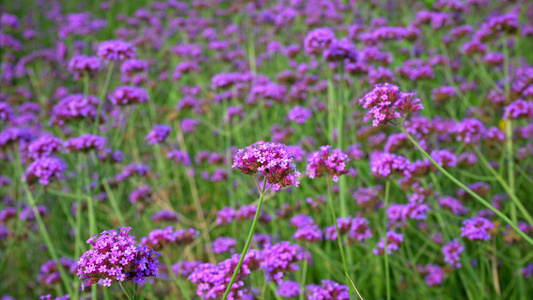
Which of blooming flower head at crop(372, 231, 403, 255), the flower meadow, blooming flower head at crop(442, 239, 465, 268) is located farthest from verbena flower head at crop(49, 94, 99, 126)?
blooming flower head at crop(442, 239, 465, 268)

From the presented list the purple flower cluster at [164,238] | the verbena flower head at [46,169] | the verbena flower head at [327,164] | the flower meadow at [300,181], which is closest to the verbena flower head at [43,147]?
the flower meadow at [300,181]

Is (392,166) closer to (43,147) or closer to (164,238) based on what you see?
(164,238)

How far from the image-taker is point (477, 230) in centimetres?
256

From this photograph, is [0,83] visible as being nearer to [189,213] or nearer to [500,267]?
[189,213]

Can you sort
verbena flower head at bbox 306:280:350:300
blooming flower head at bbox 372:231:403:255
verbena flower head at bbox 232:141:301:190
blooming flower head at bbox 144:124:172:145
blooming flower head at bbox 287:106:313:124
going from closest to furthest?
verbena flower head at bbox 232:141:301:190 → verbena flower head at bbox 306:280:350:300 → blooming flower head at bbox 372:231:403:255 → blooming flower head at bbox 144:124:172:145 → blooming flower head at bbox 287:106:313:124

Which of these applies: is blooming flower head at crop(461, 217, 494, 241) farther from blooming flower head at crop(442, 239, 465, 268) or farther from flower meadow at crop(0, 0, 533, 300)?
blooming flower head at crop(442, 239, 465, 268)

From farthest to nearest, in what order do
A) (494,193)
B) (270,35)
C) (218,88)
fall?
(270,35), (218,88), (494,193)

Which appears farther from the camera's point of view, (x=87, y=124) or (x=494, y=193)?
(x=494, y=193)

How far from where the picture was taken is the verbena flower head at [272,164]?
63.7 inches

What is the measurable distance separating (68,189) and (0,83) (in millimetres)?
2925

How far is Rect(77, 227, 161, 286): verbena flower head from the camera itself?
1488 mm

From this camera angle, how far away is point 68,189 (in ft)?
18.3

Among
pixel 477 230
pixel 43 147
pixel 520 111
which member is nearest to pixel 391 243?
pixel 477 230

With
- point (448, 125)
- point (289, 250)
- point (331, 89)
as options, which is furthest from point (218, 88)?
point (289, 250)
